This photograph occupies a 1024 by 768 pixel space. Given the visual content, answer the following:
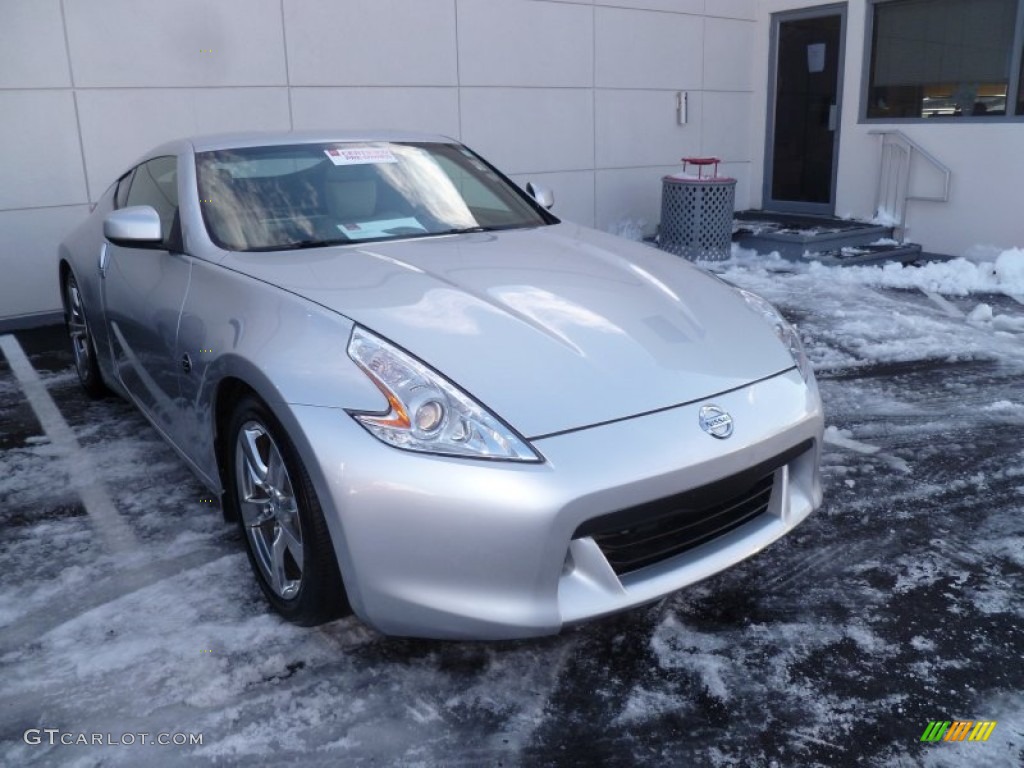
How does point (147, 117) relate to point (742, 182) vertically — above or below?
above

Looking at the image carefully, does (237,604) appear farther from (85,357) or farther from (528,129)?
(528,129)

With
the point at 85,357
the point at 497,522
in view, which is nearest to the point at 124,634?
the point at 497,522

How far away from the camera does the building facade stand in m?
6.68

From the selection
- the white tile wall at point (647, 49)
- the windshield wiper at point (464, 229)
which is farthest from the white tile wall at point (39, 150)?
the white tile wall at point (647, 49)

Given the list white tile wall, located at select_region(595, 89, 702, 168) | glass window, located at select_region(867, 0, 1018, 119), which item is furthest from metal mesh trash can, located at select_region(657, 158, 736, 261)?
glass window, located at select_region(867, 0, 1018, 119)

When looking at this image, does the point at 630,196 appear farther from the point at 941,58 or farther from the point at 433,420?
the point at 433,420

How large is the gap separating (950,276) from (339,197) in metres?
6.32

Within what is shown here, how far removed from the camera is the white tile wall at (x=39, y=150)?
6.44 meters

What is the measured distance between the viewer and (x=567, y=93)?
9148 mm

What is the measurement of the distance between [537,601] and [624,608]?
0.73 ft

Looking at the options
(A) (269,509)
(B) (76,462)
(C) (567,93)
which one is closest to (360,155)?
(A) (269,509)

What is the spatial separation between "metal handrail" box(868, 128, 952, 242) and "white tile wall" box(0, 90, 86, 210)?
7.86 metres

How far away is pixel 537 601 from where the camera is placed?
2062mm

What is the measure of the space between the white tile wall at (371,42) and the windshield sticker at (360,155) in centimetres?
440
